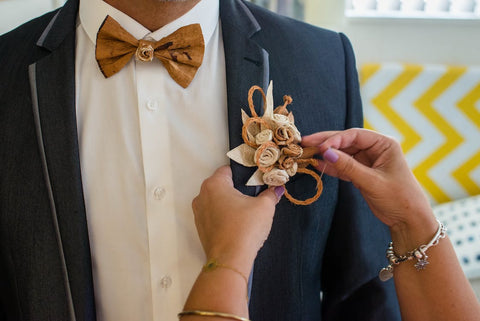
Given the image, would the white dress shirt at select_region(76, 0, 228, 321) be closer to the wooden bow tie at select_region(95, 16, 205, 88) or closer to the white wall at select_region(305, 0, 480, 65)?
the wooden bow tie at select_region(95, 16, 205, 88)

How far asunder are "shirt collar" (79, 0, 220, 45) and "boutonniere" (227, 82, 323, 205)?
24 cm

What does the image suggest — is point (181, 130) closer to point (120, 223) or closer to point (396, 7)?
point (120, 223)

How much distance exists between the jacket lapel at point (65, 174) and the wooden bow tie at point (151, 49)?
8cm

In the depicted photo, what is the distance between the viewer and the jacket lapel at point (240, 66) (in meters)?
0.81

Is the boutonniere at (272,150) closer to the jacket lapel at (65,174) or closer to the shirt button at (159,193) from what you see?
the shirt button at (159,193)

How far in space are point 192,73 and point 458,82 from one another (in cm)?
153

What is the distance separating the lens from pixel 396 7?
1.97 meters

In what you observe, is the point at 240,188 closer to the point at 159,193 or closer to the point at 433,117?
the point at 159,193

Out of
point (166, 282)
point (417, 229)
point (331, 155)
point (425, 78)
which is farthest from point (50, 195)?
point (425, 78)

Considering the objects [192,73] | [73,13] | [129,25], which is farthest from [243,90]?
[73,13]

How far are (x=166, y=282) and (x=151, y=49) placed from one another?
0.46m

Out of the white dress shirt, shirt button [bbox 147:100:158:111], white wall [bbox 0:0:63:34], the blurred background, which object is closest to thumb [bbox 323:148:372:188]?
the white dress shirt

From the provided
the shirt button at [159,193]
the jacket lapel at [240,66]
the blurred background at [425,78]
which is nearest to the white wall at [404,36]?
the blurred background at [425,78]

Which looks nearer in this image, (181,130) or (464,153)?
(181,130)
